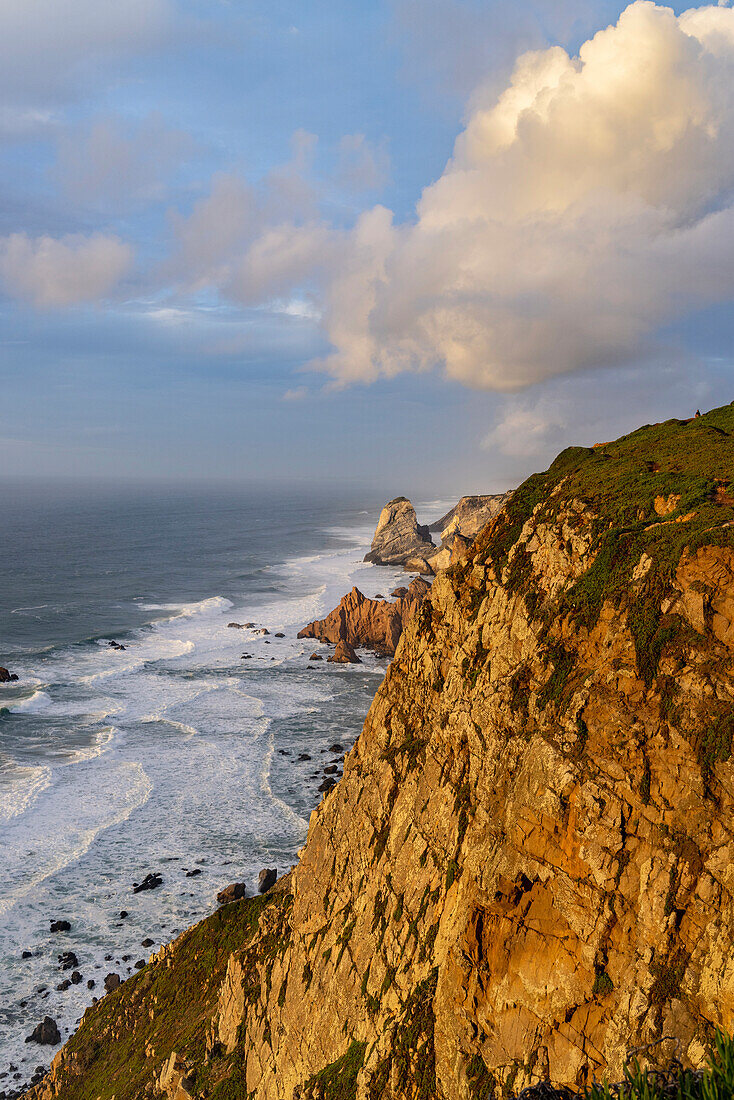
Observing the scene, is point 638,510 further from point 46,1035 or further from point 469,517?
point 469,517

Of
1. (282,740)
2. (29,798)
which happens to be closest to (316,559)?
(282,740)

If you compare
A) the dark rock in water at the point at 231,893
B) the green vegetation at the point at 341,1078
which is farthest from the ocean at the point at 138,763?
the green vegetation at the point at 341,1078

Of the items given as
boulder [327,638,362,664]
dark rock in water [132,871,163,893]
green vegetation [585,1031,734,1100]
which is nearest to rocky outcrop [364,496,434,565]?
boulder [327,638,362,664]

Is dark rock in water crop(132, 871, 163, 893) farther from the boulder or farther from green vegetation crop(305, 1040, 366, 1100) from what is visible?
the boulder

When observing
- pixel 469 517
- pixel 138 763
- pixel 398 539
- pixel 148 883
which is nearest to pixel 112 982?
pixel 148 883

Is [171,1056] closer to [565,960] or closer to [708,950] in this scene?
[565,960]
